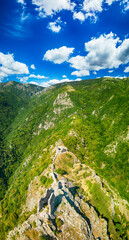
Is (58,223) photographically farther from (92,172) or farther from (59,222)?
(92,172)

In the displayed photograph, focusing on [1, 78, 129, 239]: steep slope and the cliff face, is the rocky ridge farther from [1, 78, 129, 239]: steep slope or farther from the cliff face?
[1, 78, 129, 239]: steep slope

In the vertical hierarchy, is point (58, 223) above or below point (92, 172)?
above

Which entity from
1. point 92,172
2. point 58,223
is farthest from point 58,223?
point 92,172

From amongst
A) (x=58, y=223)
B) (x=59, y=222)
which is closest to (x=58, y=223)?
(x=58, y=223)

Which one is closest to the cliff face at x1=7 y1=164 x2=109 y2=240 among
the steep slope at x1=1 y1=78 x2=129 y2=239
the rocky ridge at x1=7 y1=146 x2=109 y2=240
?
the rocky ridge at x1=7 y1=146 x2=109 y2=240

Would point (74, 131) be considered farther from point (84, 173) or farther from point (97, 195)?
point (97, 195)

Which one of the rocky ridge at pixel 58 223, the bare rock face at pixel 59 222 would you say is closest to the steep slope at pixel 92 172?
the rocky ridge at pixel 58 223

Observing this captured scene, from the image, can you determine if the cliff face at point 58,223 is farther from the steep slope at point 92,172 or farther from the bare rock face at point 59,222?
the steep slope at point 92,172

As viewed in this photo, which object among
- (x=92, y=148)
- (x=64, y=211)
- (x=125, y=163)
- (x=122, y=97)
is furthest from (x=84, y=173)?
(x=122, y=97)

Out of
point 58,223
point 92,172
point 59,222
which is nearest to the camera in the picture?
point 58,223

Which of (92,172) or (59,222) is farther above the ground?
(59,222)

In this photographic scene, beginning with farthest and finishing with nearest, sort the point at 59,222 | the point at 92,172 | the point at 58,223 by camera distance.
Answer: the point at 92,172 → the point at 59,222 → the point at 58,223

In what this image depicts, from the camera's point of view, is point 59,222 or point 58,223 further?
point 59,222
